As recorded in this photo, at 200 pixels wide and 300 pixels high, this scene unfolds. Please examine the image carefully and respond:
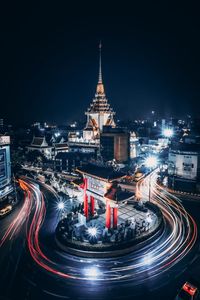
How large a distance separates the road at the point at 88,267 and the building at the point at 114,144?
33.5 meters

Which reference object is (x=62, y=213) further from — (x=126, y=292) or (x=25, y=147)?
(x=25, y=147)

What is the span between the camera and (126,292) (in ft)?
52.4

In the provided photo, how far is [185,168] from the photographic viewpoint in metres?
39.2

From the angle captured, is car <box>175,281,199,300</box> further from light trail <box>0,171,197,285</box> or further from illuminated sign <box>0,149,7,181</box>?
illuminated sign <box>0,149,7,181</box>

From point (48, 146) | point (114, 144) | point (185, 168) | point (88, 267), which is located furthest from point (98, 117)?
point (88, 267)

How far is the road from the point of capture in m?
16.0

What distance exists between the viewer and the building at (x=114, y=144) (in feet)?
194

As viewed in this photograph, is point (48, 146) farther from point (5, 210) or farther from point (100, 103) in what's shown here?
point (5, 210)

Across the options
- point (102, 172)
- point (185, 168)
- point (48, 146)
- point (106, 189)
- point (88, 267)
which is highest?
point (48, 146)

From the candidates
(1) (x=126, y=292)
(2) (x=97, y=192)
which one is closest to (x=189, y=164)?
(2) (x=97, y=192)

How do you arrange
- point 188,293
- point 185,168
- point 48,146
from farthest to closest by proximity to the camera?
1. point 48,146
2. point 185,168
3. point 188,293

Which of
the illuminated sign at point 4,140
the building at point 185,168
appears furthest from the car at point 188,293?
the illuminated sign at point 4,140

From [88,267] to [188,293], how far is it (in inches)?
333

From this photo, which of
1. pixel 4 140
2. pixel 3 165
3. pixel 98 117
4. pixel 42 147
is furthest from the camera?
pixel 98 117
